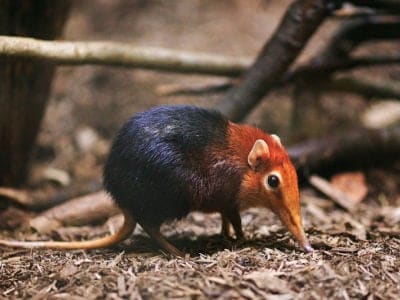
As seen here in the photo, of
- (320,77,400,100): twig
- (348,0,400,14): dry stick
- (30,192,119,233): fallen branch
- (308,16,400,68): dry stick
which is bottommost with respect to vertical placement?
(30,192,119,233): fallen branch

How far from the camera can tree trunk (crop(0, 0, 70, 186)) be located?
475 cm

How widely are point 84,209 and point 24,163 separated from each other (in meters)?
1.14

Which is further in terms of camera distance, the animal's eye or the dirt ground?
the animal's eye

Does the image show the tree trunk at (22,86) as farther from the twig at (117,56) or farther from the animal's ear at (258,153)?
the animal's ear at (258,153)

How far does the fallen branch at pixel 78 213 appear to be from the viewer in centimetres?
514

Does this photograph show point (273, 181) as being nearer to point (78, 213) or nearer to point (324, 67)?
point (78, 213)

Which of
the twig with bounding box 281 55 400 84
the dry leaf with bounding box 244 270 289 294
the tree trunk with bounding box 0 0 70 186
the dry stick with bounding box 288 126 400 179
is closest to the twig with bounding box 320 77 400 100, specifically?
the twig with bounding box 281 55 400 84

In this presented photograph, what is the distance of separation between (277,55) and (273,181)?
186 centimetres

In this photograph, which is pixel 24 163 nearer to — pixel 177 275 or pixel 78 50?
pixel 78 50

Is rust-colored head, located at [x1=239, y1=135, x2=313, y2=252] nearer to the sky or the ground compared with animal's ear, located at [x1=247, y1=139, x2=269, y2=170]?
nearer to the ground

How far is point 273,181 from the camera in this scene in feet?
13.1

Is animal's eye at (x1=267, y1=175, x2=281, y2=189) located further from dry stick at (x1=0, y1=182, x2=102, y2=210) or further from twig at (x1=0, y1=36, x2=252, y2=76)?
dry stick at (x1=0, y1=182, x2=102, y2=210)

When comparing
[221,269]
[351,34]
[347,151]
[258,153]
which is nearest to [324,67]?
[351,34]

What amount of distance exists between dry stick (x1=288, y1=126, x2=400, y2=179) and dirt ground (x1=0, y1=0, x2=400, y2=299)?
0.25 m
